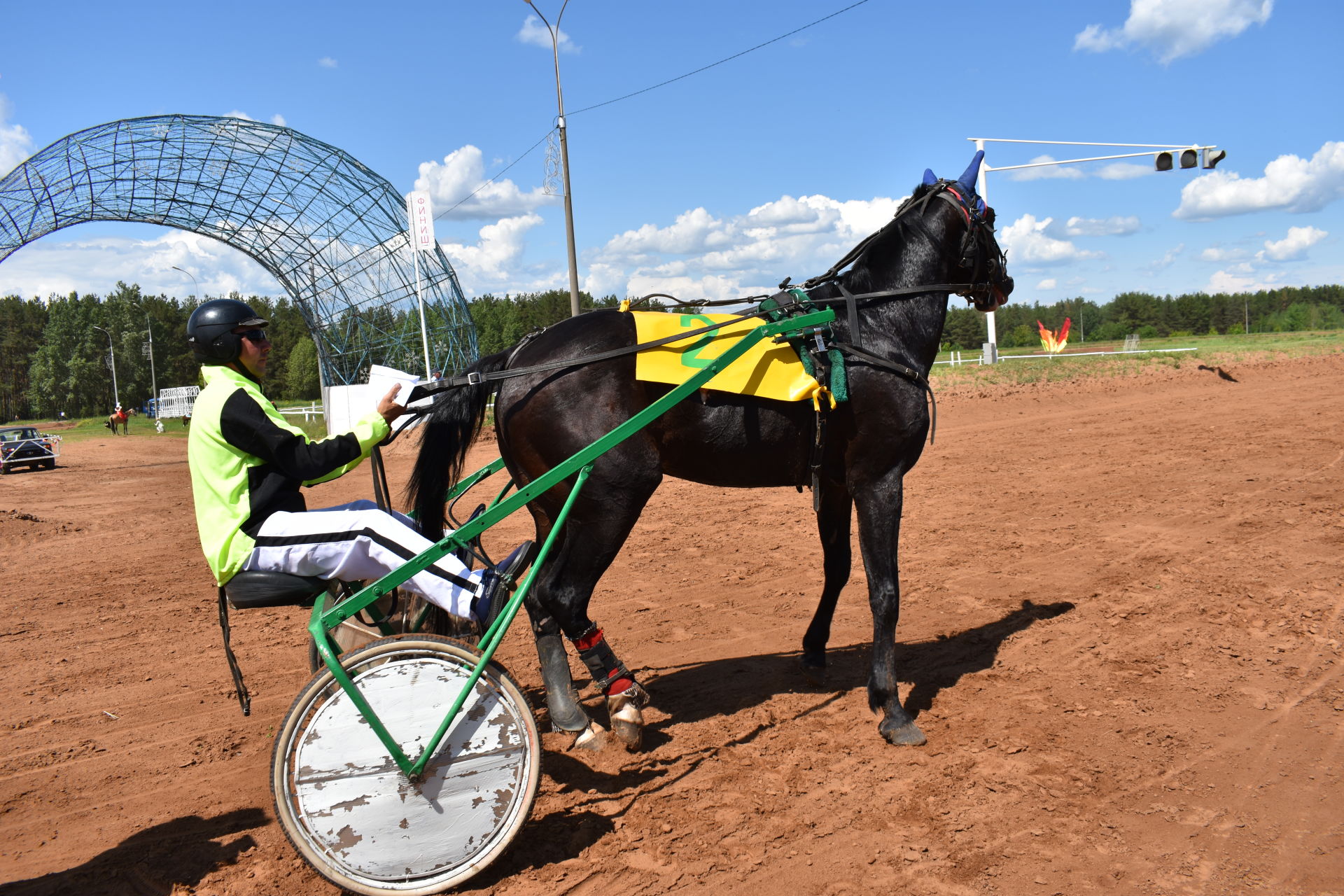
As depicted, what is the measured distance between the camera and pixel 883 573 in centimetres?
448

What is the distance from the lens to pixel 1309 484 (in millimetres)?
8953

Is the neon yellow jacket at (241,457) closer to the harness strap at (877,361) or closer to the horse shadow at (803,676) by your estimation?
the horse shadow at (803,676)

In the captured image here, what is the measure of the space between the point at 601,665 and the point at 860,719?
1468 millimetres

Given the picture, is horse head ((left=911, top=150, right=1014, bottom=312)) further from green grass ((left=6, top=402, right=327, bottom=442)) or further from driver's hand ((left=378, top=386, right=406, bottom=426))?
green grass ((left=6, top=402, right=327, bottom=442))

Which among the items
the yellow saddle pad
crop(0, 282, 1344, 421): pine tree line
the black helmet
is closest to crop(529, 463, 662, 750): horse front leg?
the yellow saddle pad

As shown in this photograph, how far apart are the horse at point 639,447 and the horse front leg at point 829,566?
9.2 inches

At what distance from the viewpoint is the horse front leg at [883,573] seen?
175 inches

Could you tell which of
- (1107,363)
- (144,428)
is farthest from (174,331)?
(1107,363)

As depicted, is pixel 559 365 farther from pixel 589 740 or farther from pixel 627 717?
pixel 589 740

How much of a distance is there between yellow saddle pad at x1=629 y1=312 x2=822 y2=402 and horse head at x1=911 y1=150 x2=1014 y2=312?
147 cm

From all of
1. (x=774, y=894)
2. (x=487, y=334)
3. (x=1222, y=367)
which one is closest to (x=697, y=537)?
(x=774, y=894)

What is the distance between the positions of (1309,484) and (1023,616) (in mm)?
5270

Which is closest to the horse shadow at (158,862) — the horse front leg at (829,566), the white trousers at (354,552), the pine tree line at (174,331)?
the white trousers at (354,552)

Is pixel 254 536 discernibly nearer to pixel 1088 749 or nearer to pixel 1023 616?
pixel 1088 749
